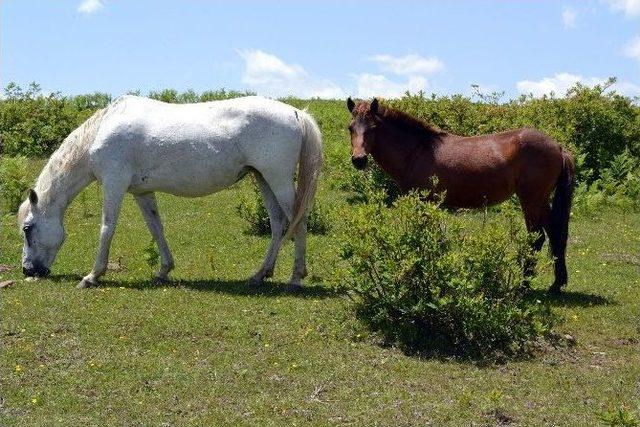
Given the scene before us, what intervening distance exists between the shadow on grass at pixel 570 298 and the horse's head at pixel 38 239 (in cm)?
574

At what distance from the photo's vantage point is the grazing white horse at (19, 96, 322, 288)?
33.6 feet

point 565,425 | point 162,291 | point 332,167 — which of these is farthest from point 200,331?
point 332,167

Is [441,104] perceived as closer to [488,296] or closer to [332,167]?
[332,167]

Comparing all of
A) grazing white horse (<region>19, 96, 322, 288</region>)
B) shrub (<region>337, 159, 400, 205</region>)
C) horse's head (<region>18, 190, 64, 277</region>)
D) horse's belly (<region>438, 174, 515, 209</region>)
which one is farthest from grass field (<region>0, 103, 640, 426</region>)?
→ shrub (<region>337, 159, 400, 205</region>)

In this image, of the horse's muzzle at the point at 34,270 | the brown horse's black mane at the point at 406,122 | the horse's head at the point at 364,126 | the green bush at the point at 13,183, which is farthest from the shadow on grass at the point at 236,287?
the green bush at the point at 13,183

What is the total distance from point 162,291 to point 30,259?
195cm

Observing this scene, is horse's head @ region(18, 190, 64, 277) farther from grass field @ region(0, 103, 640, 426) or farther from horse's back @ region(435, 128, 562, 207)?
horse's back @ region(435, 128, 562, 207)

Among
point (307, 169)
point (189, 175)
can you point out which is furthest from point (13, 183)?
point (307, 169)

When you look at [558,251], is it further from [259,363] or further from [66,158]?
[66,158]

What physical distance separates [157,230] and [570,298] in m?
5.01

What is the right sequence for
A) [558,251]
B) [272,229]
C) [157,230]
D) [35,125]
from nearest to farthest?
1. [558,251]
2. [272,229]
3. [157,230]
4. [35,125]

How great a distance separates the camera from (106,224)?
10.4m

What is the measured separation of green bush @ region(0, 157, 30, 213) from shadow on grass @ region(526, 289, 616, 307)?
9.18m

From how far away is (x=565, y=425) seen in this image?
655 cm
